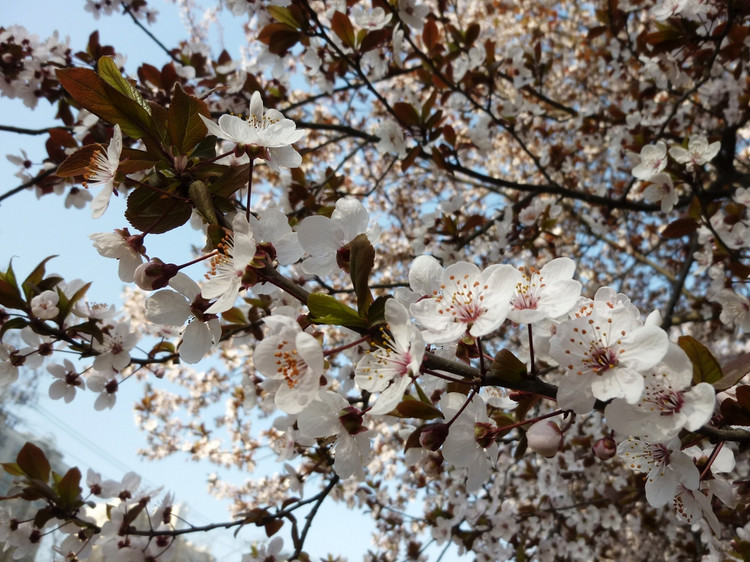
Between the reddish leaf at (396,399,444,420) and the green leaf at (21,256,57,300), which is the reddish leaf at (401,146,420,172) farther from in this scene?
the reddish leaf at (396,399,444,420)

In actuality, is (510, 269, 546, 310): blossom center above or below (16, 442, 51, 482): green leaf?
above

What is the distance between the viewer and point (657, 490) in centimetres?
91

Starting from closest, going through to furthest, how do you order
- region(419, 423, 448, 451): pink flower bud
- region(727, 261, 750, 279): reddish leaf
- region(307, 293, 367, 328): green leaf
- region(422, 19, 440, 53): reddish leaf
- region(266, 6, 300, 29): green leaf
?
region(307, 293, 367, 328): green leaf, region(419, 423, 448, 451): pink flower bud, region(727, 261, 750, 279): reddish leaf, region(266, 6, 300, 29): green leaf, region(422, 19, 440, 53): reddish leaf

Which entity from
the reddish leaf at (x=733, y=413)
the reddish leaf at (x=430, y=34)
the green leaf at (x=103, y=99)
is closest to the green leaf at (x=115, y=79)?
the green leaf at (x=103, y=99)

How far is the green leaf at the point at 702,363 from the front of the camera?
856 mm

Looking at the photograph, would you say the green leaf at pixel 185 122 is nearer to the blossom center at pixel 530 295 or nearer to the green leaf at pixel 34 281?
the blossom center at pixel 530 295

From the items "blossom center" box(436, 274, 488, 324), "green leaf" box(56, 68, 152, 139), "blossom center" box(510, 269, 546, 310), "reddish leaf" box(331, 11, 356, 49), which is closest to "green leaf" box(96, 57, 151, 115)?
"green leaf" box(56, 68, 152, 139)

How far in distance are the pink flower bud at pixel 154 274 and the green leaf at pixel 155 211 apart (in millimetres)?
93

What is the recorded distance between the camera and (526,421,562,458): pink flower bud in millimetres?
822

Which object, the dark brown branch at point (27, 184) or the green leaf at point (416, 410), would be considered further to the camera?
the dark brown branch at point (27, 184)

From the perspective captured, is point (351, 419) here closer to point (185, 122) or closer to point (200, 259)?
point (200, 259)

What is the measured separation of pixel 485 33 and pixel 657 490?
6.30 meters

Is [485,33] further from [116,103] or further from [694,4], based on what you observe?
[116,103]

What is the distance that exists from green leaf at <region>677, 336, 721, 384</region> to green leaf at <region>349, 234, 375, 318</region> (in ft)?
1.79
